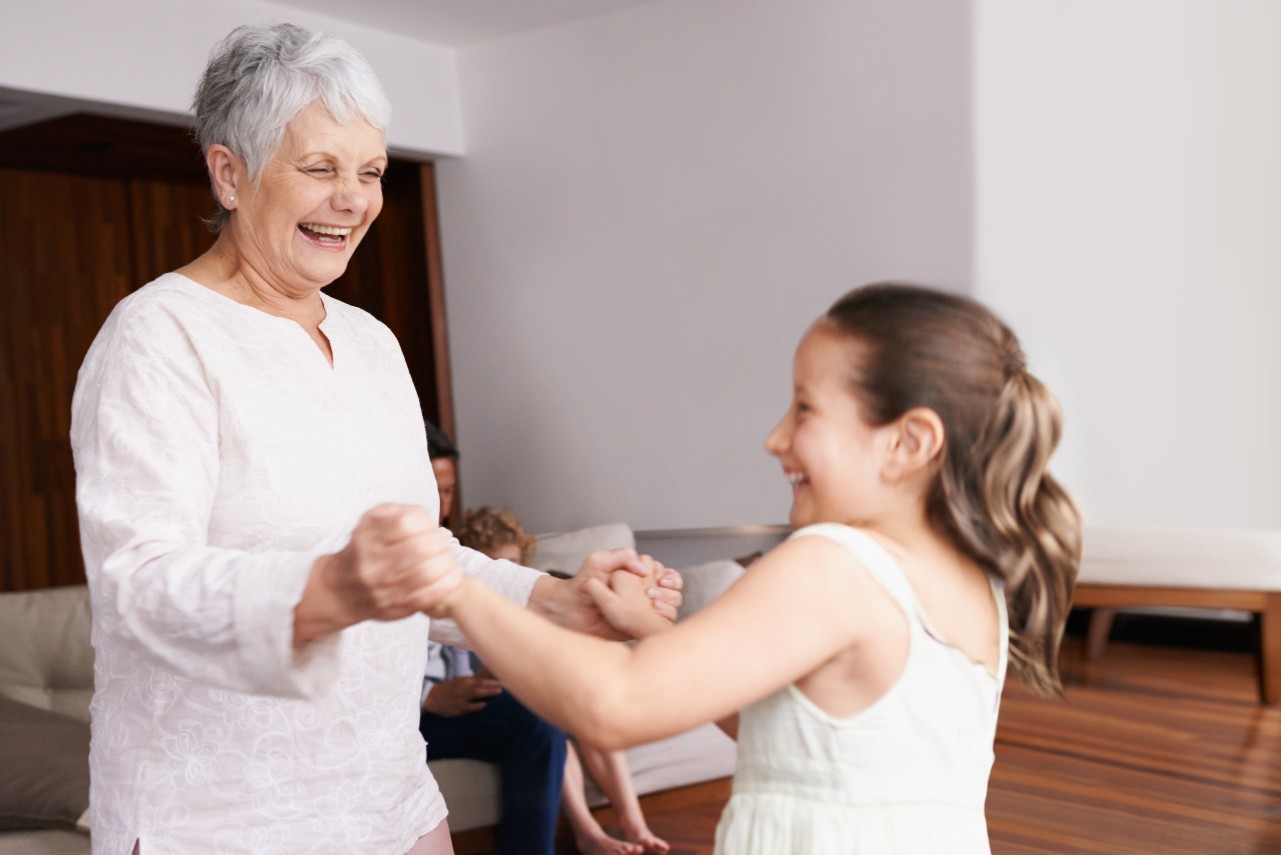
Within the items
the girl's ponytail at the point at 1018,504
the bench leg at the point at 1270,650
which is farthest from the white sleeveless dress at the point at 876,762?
the bench leg at the point at 1270,650

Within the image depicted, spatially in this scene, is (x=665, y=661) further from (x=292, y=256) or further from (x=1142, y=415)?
(x=1142, y=415)

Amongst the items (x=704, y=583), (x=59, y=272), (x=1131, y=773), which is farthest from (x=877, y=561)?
(x=59, y=272)

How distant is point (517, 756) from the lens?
337 centimetres

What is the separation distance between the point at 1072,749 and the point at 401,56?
403 centimetres

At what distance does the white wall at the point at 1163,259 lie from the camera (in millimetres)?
5602

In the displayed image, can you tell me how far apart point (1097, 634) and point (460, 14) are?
12.7ft

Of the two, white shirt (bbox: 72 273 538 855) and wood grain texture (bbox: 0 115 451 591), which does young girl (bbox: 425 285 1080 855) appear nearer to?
white shirt (bbox: 72 273 538 855)

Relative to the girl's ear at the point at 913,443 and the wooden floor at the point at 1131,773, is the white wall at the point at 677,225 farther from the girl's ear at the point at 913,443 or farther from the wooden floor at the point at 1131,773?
the girl's ear at the point at 913,443

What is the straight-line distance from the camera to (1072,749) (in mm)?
4297

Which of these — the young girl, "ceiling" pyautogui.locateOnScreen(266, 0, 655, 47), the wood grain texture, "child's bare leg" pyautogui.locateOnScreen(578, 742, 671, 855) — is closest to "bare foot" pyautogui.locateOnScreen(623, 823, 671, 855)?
"child's bare leg" pyautogui.locateOnScreen(578, 742, 671, 855)

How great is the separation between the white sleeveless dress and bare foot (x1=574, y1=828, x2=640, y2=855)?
93.7 inches

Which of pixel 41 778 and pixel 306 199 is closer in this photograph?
pixel 306 199

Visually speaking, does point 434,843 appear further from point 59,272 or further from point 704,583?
point 59,272

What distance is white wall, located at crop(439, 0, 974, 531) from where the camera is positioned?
5184 mm
